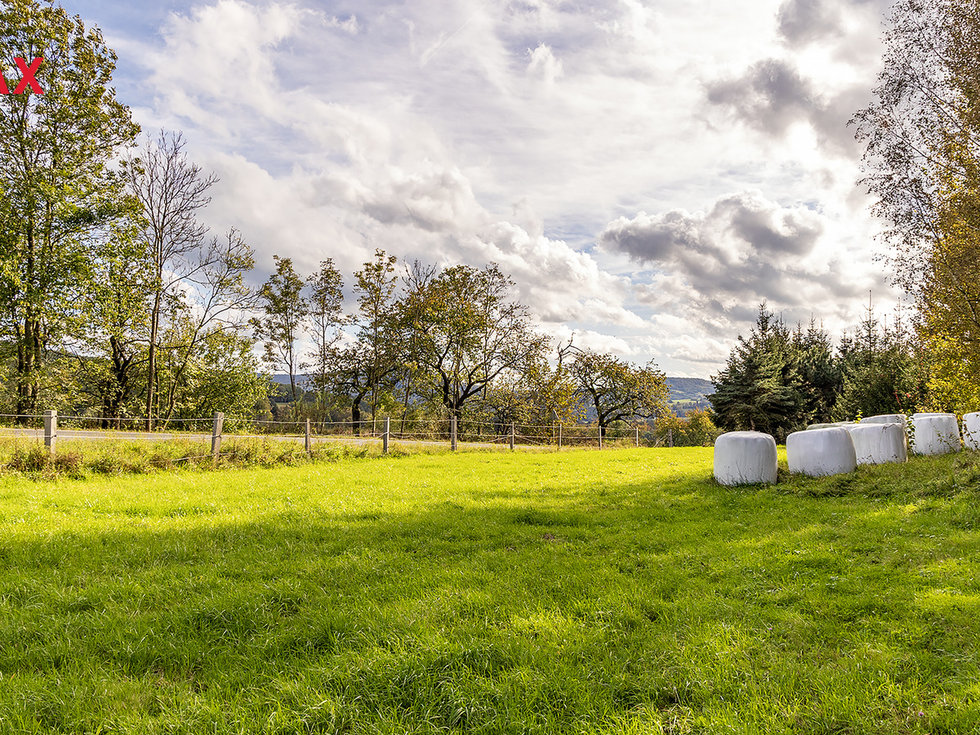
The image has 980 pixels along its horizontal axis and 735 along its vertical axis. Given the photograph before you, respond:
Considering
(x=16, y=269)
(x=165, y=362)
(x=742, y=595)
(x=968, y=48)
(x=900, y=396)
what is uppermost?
(x=968, y=48)

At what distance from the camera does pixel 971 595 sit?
5.32 metres

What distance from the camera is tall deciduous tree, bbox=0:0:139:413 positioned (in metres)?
23.1

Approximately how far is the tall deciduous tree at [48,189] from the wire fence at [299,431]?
4395 millimetres

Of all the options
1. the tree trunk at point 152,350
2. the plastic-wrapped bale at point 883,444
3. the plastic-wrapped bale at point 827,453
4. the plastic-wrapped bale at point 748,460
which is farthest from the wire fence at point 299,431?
the plastic-wrapped bale at point 883,444

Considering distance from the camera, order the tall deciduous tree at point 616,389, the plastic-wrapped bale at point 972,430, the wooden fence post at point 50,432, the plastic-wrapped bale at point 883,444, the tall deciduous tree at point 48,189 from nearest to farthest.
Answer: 1. the wooden fence post at point 50,432
2. the plastic-wrapped bale at point 883,444
3. the plastic-wrapped bale at point 972,430
4. the tall deciduous tree at point 48,189
5. the tall deciduous tree at point 616,389

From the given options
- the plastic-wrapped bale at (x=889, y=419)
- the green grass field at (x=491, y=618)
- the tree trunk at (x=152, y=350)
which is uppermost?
the tree trunk at (x=152, y=350)

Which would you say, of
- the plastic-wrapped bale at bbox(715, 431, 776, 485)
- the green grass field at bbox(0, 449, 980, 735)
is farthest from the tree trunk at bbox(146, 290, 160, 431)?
the plastic-wrapped bale at bbox(715, 431, 776, 485)

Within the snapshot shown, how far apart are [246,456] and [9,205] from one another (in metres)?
18.0

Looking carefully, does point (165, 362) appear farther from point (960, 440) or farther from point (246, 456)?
point (960, 440)

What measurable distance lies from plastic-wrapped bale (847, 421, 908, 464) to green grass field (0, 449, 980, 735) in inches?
149

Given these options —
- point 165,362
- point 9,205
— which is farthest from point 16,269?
point 165,362

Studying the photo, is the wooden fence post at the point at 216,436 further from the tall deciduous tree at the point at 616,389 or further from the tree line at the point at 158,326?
the tall deciduous tree at the point at 616,389

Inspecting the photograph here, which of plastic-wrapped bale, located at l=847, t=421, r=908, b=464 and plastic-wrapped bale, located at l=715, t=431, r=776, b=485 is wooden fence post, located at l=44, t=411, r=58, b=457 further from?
plastic-wrapped bale, located at l=847, t=421, r=908, b=464

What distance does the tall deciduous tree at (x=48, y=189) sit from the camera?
75.7ft
